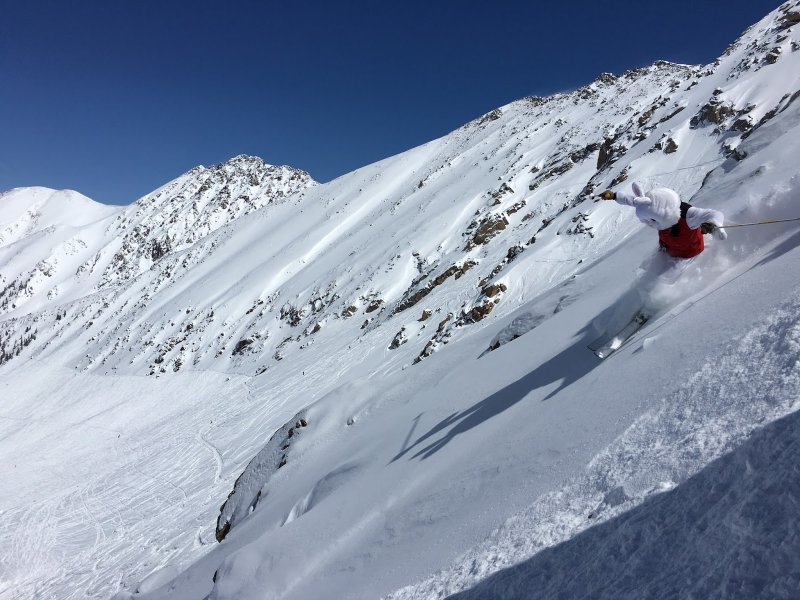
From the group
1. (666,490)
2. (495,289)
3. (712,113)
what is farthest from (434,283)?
(666,490)

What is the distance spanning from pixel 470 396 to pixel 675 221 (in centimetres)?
357

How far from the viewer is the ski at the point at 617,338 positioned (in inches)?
213

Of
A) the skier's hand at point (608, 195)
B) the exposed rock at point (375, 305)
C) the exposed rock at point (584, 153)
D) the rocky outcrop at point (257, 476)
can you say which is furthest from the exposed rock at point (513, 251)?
the skier's hand at point (608, 195)

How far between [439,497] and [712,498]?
249 cm

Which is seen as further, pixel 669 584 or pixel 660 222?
pixel 660 222

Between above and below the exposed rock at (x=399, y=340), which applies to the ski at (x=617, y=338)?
above

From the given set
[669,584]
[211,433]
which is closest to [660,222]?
[669,584]

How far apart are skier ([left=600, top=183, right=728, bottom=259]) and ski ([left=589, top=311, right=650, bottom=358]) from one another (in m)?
0.88

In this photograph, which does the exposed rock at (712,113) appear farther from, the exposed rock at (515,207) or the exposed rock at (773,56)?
the exposed rock at (515,207)

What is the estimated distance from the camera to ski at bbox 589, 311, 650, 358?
5410 millimetres

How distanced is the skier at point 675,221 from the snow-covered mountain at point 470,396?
0.29m

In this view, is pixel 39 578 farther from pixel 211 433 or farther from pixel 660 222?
pixel 660 222

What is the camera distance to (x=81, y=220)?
654ft

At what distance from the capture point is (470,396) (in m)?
7.05
